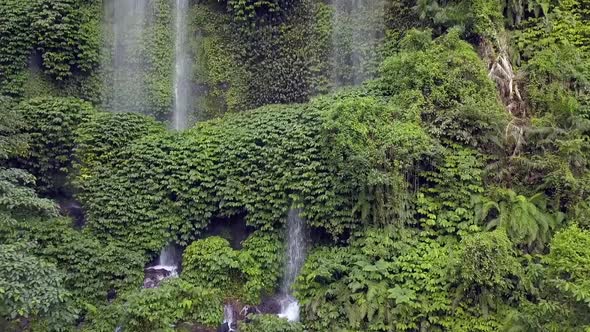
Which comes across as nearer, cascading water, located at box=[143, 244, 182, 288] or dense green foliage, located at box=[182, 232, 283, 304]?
dense green foliage, located at box=[182, 232, 283, 304]

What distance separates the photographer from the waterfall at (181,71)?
17.9 m

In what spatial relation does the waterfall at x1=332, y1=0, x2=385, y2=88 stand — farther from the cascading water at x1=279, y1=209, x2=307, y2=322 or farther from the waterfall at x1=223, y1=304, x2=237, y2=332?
the waterfall at x1=223, y1=304, x2=237, y2=332

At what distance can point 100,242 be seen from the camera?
13.4m

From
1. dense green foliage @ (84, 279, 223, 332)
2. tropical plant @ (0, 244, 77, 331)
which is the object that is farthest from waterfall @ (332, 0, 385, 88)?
tropical plant @ (0, 244, 77, 331)

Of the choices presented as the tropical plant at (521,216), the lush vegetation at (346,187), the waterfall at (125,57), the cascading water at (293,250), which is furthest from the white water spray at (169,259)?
the tropical plant at (521,216)

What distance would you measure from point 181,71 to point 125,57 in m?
1.76

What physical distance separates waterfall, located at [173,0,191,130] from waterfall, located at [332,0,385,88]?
478 centimetres

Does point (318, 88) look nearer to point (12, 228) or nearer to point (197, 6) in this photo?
point (197, 6)

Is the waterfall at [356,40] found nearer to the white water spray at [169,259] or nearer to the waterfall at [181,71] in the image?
the waterfall at [181,71]

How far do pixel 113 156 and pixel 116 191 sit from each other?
1.08 metres

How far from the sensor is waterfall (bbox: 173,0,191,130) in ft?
58.8

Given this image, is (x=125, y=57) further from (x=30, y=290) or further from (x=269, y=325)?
(x=269, y=325)

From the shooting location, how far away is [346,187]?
1235 cm

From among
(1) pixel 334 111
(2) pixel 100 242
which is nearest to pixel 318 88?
(1) pixel 334 111
